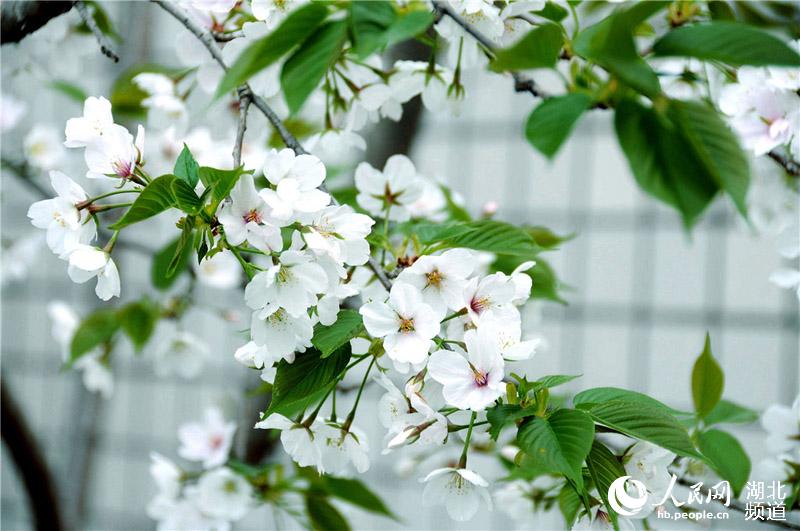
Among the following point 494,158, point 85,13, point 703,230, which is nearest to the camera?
point 85,13

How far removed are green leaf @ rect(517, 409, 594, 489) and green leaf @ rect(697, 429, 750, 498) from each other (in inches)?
10.3

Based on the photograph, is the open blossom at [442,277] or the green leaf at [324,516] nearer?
the open blossom at [442,277]

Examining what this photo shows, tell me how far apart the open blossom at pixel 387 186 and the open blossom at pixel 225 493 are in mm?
288

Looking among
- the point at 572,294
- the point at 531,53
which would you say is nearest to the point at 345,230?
the point at 531,53

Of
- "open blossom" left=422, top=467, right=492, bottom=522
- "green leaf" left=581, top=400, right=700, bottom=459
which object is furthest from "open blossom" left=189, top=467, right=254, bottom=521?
"green leaf" left=581, top=400, right=700, bottom=459

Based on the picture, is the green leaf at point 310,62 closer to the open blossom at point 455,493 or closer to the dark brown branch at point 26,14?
the open blossom at point 455,493

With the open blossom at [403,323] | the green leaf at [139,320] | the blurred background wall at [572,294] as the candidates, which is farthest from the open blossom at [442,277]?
the blurred background wall at [572,294]

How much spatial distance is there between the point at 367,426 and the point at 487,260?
1.46 m

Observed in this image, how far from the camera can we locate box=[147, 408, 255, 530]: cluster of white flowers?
77 centimetres

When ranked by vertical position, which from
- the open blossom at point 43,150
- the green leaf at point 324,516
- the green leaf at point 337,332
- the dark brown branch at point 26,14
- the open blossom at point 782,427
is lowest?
the green leaf at point 324,516

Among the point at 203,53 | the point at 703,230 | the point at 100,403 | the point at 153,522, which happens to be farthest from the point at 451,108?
the point at 153,522

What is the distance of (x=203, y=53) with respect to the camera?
2.15ft

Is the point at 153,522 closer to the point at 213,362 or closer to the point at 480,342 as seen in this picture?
the point at 213,362

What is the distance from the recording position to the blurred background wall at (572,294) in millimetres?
1922
